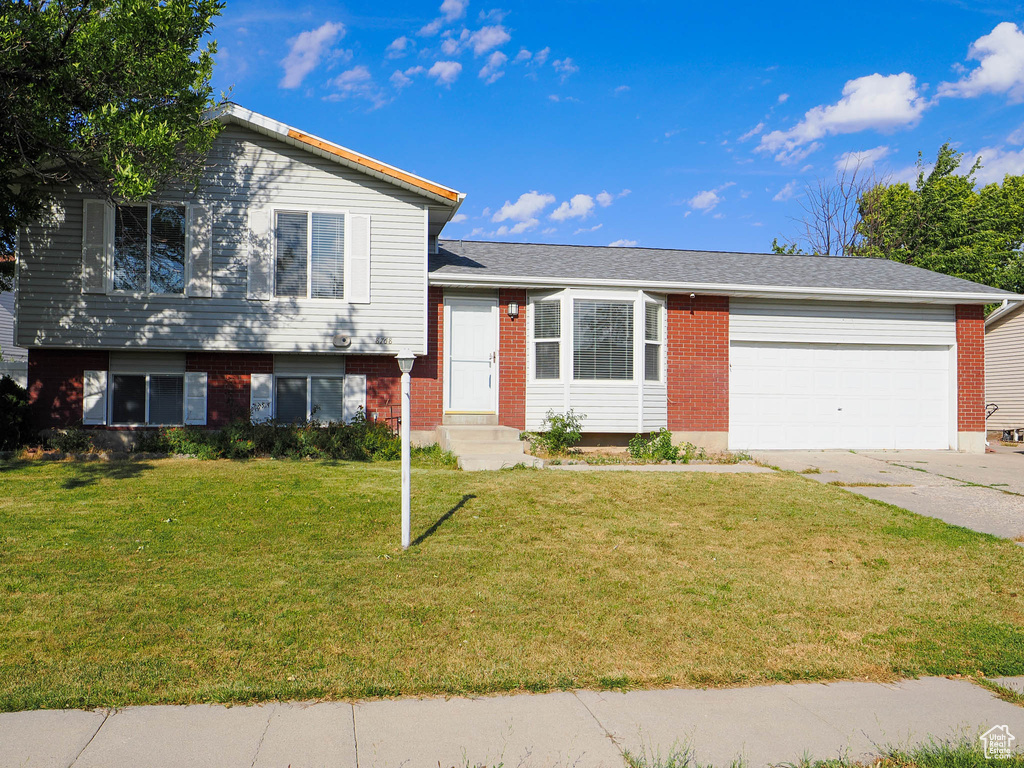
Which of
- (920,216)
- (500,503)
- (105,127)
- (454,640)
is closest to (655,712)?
(454,640)

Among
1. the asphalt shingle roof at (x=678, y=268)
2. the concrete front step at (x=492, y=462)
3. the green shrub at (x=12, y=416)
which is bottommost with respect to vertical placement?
the concrete front step at (x=492, y=462)

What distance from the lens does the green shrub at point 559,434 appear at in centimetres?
1277

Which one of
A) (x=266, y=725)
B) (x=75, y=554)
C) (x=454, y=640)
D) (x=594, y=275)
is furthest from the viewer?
(x=594, y=275)

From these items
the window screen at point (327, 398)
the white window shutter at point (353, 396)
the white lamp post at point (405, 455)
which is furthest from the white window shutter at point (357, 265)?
the white lamp post at point (405, 455)

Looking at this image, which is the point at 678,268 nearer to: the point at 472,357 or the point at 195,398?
the point at 472,357

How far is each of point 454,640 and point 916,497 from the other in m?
7.56

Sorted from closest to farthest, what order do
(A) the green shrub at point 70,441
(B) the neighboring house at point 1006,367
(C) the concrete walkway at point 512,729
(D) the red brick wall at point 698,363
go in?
(C) the concrete walkway at point 512,729 → (A) the green shrub at point 70,441 → (D) the red brick wall at point 698,363 → (B) the neighboring house at point 1006,367

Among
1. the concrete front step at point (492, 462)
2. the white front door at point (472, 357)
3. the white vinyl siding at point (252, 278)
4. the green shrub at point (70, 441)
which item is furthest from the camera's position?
the white front door at point (472, 357)

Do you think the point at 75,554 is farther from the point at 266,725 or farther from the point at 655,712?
the point at 655,712

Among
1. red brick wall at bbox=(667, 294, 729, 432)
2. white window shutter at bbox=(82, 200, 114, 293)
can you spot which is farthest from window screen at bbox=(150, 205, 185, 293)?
red brick wall at bbox=(667, 294, 729, 432)

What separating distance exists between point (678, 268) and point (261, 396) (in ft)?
29.3

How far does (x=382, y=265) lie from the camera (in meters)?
13.0

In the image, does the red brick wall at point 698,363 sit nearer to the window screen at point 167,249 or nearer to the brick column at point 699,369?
the brick column at point 699,369

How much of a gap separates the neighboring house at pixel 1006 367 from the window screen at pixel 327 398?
18007 mm
